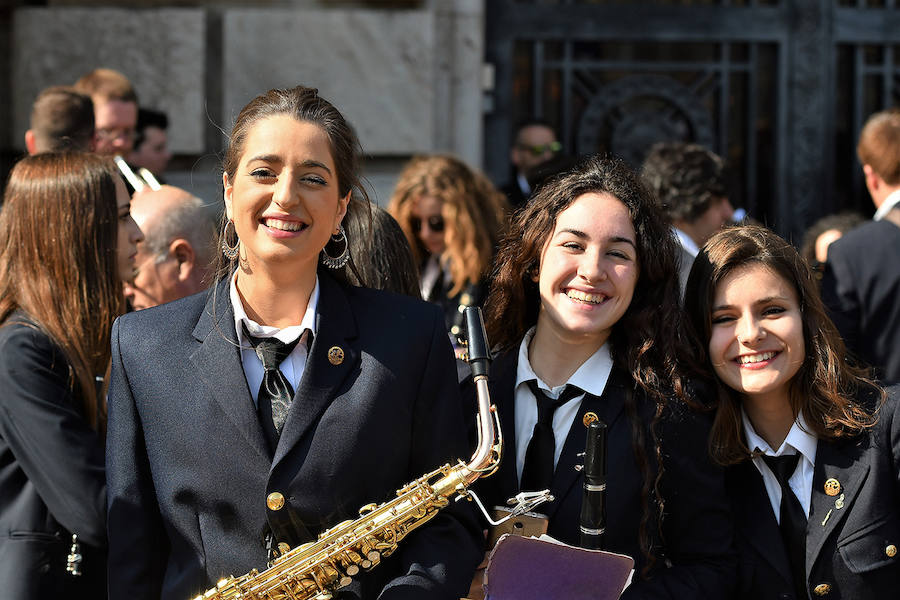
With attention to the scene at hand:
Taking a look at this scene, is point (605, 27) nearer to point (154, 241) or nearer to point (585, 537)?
point (154, 241)

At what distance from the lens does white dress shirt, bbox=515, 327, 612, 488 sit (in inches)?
119

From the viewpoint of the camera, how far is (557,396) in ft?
10.1

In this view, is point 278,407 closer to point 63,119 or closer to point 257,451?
point 257,451

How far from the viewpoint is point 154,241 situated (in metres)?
4.11

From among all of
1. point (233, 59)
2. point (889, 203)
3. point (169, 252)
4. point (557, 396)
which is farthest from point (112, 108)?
point (889, 203)

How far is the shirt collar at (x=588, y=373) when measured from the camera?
3045 millimetres

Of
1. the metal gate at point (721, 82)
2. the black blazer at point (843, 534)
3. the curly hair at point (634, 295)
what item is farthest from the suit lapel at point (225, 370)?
the metal gate at point (721, 82)

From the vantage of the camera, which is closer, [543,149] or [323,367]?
[323,367]

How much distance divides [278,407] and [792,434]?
4.77 ft

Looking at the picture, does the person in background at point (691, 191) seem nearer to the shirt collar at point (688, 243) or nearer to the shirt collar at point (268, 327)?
the shirt collar at point (688, 243)

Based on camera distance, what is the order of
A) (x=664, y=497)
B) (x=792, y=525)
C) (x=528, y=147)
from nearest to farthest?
(x=664, y=497) → (x=792, y=525) → (x=528, y=147)

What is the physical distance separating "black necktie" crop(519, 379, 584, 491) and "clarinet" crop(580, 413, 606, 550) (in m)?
0.41

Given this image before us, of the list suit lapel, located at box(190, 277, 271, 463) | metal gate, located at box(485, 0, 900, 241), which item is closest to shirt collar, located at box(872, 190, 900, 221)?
metal gate, located at box(485, 0, 900, 241)

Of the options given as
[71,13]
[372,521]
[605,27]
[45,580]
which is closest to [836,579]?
[372,521]
